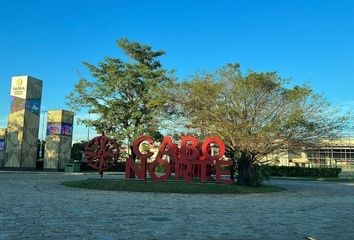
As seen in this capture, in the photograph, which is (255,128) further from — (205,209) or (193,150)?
(205,209)

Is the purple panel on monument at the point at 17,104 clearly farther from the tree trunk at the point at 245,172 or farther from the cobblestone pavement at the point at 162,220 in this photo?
the cobblestone pavement at the point at 162,220

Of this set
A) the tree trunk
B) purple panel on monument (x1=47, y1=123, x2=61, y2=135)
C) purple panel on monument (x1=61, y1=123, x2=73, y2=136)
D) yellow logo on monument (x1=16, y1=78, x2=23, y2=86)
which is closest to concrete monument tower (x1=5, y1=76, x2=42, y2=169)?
yellow logo on monument (x1=16, y1=78, x2=23, y2=86)

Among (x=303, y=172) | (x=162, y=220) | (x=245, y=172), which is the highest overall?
(x=303, y=172)

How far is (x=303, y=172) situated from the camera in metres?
53.3

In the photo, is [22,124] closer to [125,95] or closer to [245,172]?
[125,95]

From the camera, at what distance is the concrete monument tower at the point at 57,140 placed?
172ft

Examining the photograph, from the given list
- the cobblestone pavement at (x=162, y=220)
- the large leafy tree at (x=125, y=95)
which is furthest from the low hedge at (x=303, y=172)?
the cobblestone pavement at (x=162, y=220)

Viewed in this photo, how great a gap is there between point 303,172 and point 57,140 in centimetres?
2851

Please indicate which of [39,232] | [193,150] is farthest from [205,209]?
[193,150]

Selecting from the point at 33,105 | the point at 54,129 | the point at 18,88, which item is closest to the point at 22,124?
the point at 33,105

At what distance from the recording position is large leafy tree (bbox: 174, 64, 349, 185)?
89.4 ft

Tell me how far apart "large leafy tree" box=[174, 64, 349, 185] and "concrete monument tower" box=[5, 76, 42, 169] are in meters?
26.3

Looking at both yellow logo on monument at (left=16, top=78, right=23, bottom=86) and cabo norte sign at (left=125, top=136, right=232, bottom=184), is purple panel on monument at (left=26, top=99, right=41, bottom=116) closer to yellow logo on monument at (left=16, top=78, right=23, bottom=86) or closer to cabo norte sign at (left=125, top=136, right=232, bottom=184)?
yellow logo on monument at (left=16, top=78, right=23, bottom=86)

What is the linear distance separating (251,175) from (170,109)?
913cm
